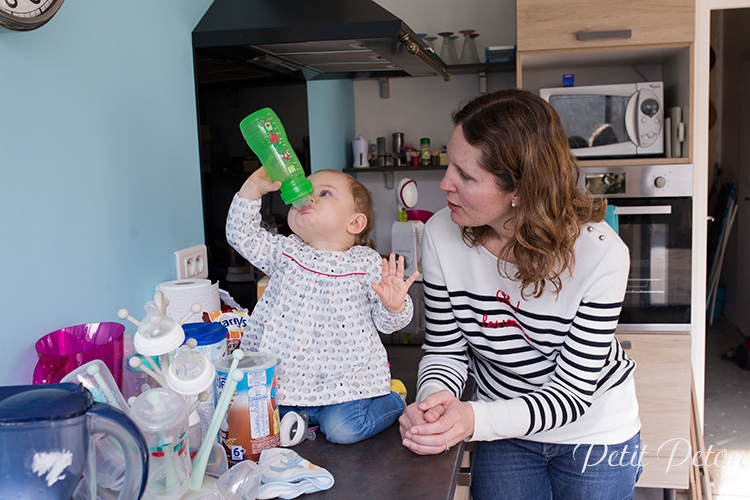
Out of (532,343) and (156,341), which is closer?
(156,341)

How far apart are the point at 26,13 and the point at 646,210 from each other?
2.03m

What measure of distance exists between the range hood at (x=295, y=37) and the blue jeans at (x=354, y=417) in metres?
0.79

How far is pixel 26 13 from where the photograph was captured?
930mm

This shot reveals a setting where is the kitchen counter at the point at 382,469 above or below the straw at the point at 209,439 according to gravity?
below

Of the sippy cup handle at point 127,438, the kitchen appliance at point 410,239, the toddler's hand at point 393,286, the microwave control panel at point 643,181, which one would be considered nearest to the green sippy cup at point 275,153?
the toddler's hand at point 393,286

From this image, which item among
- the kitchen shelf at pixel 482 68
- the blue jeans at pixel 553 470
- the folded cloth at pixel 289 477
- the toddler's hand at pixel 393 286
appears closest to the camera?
the folded cloth at pixel 289 477

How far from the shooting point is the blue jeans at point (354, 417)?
3.52 ft

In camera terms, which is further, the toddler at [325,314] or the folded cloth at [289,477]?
the toddler at [325,314]

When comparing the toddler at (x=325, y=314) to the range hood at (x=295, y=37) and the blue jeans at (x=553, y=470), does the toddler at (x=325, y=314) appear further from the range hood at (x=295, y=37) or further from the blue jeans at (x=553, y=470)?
the range hood at (x=295, y=37)

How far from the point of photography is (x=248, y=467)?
883mm

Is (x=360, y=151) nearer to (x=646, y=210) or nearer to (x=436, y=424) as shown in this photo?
(x=646, y=210)

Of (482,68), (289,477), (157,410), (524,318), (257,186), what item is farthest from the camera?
(482,68)

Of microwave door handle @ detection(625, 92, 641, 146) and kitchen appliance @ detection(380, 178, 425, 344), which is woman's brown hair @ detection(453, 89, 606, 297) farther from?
microwave door handle @ detection(625, 92, 641, 146)

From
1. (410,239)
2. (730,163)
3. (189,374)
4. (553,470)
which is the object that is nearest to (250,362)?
(189,374)
